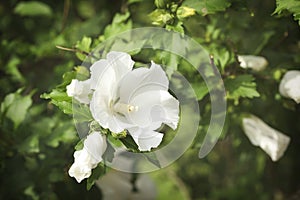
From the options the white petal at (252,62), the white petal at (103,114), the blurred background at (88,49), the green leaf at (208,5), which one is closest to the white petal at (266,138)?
the blurred background at (88,49)

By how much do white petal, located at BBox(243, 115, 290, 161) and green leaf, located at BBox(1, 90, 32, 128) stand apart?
60cm

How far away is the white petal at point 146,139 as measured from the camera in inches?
38.4

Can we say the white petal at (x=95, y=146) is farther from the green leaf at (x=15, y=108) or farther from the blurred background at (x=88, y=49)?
the green leaf at (x=15, y=108)

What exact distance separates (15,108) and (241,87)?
24.0 inches

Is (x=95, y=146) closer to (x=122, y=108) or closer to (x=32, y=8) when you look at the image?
(x=122, y=108)

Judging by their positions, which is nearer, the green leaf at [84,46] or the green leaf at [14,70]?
the green leaf at [84,46]

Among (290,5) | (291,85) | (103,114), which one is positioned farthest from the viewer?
(291,85)

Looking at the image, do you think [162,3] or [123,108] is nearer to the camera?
[123,108]

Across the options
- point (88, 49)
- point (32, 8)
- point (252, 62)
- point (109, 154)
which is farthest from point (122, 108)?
point (32, 8)

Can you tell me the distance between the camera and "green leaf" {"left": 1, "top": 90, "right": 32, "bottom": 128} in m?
1.32

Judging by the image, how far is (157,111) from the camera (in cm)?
102

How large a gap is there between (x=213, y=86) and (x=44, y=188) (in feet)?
1.83

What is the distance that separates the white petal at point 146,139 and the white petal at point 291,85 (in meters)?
0.38

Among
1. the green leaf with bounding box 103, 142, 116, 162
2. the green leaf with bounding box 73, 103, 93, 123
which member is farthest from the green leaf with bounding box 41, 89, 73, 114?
the green leaf with bounding box 103, 142, 116, 162
